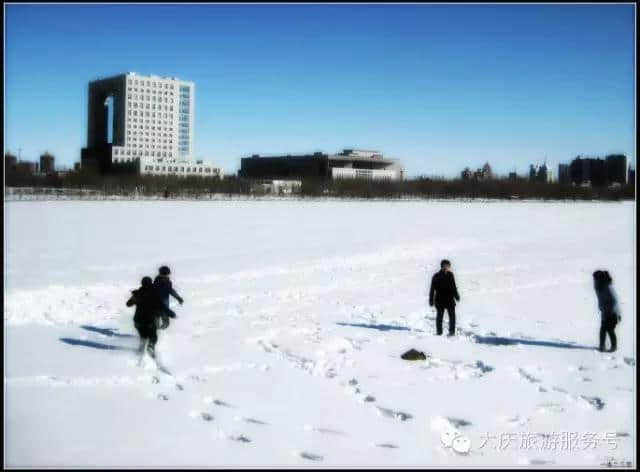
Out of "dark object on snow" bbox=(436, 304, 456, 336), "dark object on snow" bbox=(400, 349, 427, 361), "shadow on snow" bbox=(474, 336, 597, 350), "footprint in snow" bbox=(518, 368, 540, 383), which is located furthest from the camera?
"dark object on snow" bbox=(436, 304, 456, 336)

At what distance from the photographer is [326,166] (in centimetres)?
11706

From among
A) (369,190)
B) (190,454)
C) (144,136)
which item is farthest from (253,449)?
(144,136)

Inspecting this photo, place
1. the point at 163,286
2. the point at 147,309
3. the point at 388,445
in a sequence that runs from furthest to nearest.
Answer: the point at 163,286
the point at 147,309
the point at 388,445

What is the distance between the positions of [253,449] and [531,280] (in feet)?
37.6

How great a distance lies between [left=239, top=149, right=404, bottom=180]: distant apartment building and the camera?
11706cm

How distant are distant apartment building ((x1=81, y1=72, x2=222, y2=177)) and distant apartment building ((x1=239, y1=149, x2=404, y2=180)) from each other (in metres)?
14.1

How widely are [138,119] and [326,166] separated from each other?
46218 mm

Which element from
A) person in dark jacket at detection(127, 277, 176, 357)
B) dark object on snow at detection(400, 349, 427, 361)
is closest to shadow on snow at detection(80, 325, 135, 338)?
person in dark jacket at detection(127, 277, 176, 357)

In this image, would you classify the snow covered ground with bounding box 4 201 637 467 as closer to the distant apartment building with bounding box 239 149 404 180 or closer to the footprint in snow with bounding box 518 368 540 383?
the footprint in snow with bounding box 518 368 540 383

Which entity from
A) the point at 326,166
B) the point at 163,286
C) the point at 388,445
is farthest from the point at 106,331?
the point at 326,166

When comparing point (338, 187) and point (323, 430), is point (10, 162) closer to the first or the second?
point (338, 187)

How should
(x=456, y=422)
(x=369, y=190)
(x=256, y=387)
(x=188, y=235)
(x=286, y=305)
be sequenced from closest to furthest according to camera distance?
(x=456, y=422), (x=256, y=387), (x=286, y=305), (x=188, y=235), (x=369, y=190)

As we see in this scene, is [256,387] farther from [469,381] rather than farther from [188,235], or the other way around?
[188,235]

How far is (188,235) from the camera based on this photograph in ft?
80.3
